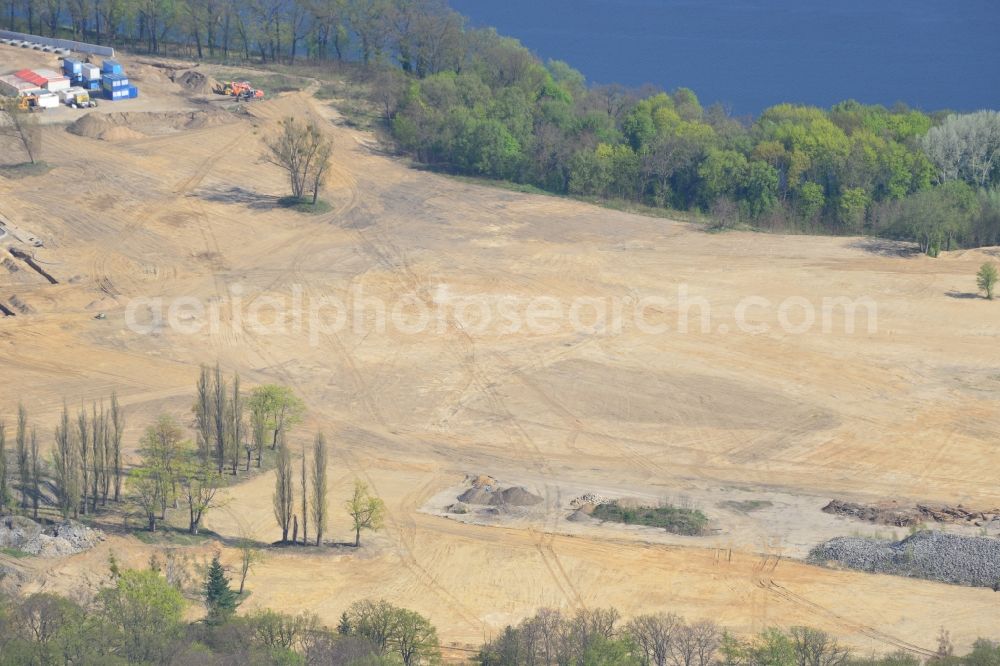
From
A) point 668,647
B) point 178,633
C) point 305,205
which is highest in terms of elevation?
point 305,205

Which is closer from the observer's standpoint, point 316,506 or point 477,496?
point 316,506

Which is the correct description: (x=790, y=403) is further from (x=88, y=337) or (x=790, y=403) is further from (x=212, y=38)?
(x=212, y=38)

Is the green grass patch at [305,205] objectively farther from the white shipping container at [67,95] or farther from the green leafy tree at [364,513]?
the green leafy tree at [364,513]

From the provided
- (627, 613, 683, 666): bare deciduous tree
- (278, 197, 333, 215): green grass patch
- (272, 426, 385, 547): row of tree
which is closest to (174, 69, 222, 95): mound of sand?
(278, 197, 333, 215): green grass patch

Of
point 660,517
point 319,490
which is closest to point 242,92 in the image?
point 319,490

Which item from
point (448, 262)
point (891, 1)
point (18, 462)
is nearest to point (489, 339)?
point (448, 262)

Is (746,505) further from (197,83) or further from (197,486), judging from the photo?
(197,83)
